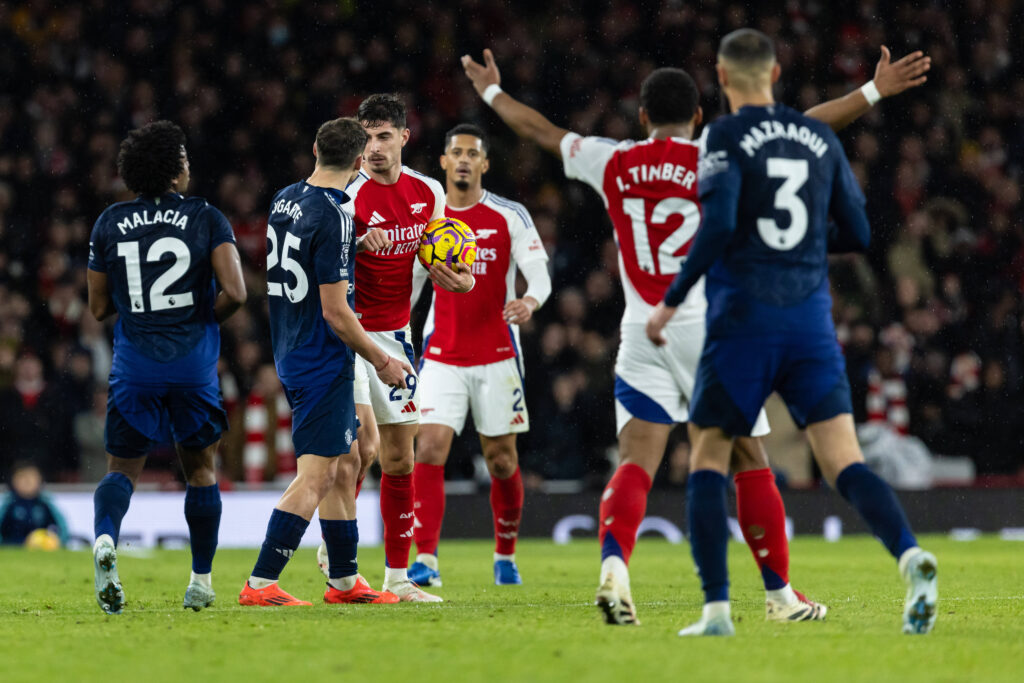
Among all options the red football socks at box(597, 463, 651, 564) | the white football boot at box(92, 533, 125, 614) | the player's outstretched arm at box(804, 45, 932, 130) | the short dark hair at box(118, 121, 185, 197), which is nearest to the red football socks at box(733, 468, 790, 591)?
the red football socks at box(597, 463, 651, 564)

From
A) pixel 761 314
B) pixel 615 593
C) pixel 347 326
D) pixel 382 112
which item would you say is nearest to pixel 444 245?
pixel 382 112

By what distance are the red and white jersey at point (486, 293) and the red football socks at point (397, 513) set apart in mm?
1719

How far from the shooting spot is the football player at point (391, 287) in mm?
7938

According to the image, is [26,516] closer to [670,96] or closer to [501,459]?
[501,459]

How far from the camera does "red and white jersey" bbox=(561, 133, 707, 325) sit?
6.30 m

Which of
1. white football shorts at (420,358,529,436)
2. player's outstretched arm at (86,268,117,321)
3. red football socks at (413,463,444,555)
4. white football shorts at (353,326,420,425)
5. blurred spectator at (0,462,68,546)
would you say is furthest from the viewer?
blurred spectator at (0,462,68,546)

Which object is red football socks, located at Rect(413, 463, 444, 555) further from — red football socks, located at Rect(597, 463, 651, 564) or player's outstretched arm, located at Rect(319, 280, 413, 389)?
red football socks, located at Rect(597, 463, 651, 564)

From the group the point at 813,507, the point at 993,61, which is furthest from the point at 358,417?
the point at 993,61

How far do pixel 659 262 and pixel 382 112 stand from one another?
7.35 feet

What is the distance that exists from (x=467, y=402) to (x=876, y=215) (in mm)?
10629

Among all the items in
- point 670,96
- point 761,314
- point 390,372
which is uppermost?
point 670,96

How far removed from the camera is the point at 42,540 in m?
14.2

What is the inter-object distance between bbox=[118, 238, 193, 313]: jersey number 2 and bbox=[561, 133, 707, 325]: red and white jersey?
6.69 ft

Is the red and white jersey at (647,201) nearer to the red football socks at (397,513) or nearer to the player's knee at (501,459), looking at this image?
the red football socks at (397,513)
